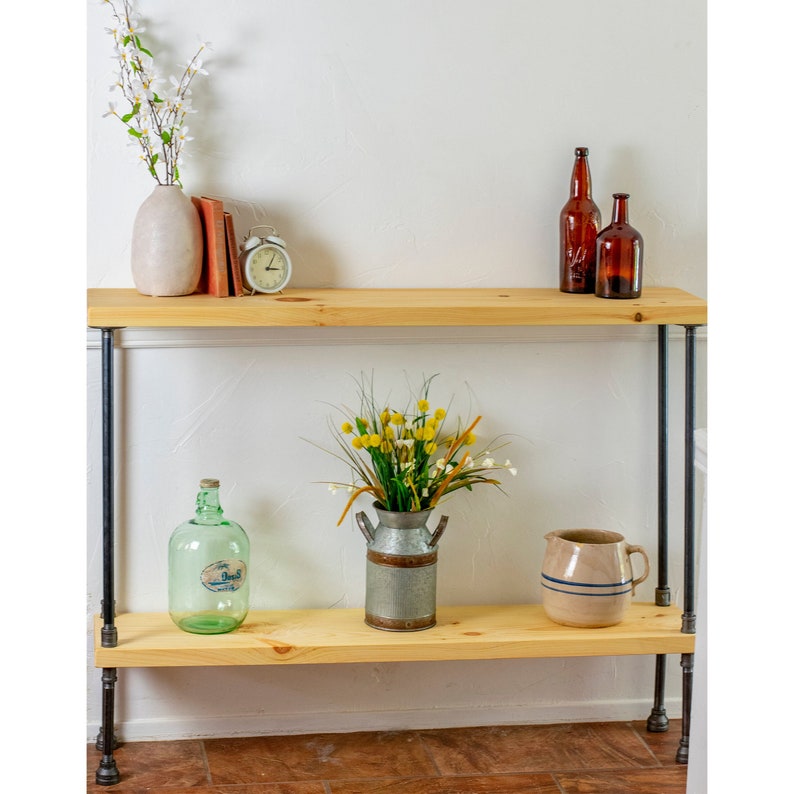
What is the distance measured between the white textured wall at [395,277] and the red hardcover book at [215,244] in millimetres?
151

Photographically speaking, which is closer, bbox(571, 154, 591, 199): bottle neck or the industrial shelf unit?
the industrial shelf unit

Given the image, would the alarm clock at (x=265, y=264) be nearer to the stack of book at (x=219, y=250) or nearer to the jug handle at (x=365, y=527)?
the stack of book at (x=219, y=250)

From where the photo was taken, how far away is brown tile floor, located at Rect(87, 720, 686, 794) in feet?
6.46

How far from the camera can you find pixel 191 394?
208 cm

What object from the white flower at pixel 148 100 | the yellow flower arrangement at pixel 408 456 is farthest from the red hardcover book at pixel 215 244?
the yellow flower arrangement at pixel 408 456

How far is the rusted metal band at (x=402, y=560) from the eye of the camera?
197cm

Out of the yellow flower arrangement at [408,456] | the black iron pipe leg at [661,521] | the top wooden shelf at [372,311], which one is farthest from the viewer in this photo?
the black iron pipe leg at [661,521]

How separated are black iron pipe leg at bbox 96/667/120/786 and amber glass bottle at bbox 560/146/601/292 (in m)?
1.16

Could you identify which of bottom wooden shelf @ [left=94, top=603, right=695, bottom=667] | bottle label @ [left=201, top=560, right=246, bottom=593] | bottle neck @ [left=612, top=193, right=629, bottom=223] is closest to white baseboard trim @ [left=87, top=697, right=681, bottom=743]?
bottom wooden shelf @ [left=94, top=603, right=695, bottom=667]

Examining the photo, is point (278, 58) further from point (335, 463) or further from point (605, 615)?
point (605, 615)

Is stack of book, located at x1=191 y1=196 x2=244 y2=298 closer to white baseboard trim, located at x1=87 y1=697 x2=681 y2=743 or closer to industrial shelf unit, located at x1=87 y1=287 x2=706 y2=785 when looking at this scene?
industrial shelf unit, located at x1=87 y1=287 x2=706 y2=785

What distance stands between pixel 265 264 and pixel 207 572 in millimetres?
601

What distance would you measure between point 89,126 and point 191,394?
56 cm

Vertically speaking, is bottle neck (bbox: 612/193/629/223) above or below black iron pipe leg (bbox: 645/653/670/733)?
above
